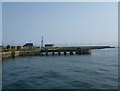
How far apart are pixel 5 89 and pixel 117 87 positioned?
10886 millimetres

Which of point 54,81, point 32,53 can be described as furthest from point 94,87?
point 32,53

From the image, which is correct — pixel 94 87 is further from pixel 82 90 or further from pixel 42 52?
pixel 42 52

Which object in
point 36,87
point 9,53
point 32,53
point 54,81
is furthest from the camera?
point 32,53

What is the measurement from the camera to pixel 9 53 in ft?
234

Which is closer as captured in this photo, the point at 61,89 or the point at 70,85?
the point at 61,89

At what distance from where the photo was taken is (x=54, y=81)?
93.9 feet

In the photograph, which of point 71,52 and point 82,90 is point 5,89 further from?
point 71,52

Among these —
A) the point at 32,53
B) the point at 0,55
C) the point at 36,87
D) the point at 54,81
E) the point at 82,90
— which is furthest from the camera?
the point at 32,53

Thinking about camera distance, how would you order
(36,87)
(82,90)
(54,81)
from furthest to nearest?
(54,81) < (36,87) < (82,90)

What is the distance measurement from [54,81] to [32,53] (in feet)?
178

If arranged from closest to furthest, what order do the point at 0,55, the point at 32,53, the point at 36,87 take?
the point at 36,87
the point at 0,55
the point at 32,53

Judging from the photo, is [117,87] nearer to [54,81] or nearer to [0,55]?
[54,81]

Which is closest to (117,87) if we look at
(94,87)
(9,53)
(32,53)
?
(94,87)

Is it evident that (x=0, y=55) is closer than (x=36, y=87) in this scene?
No
